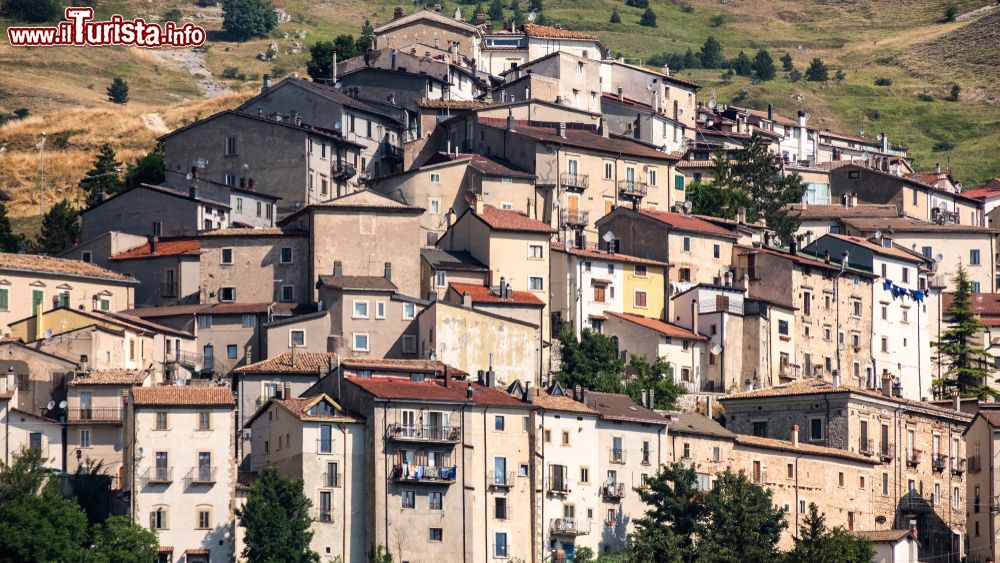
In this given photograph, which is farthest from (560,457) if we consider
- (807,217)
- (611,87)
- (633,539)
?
(611,87)

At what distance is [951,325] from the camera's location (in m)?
114

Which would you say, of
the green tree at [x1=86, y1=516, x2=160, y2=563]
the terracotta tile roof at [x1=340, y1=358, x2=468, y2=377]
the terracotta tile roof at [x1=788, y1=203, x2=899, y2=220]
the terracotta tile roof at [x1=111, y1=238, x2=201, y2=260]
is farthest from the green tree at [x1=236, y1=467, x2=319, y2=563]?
the terracotta tile roof at [x1=788, y1=203, x2=899, y2=220]

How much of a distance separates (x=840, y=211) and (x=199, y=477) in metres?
57.7

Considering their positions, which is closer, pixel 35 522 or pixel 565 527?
pixel 35 522

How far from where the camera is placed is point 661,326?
98.9m

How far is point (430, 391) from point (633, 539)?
10583mm

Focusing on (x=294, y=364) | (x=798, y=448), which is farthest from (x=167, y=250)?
(x=798, y=448)

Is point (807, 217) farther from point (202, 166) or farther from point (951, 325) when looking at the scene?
point (202, 166)

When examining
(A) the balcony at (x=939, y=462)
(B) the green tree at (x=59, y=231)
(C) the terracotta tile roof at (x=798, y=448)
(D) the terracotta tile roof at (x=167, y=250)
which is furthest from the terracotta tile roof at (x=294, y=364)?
(A) the balcony at (x=939, y=462)

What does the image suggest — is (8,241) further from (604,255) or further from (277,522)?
(277,522)

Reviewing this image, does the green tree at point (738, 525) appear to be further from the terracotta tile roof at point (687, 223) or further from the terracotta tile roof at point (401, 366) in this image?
the terracotta tile roof at point (687, 223)

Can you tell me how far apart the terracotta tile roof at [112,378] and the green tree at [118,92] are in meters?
102

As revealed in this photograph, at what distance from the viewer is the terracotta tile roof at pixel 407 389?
3088 inches

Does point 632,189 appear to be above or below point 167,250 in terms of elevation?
above
